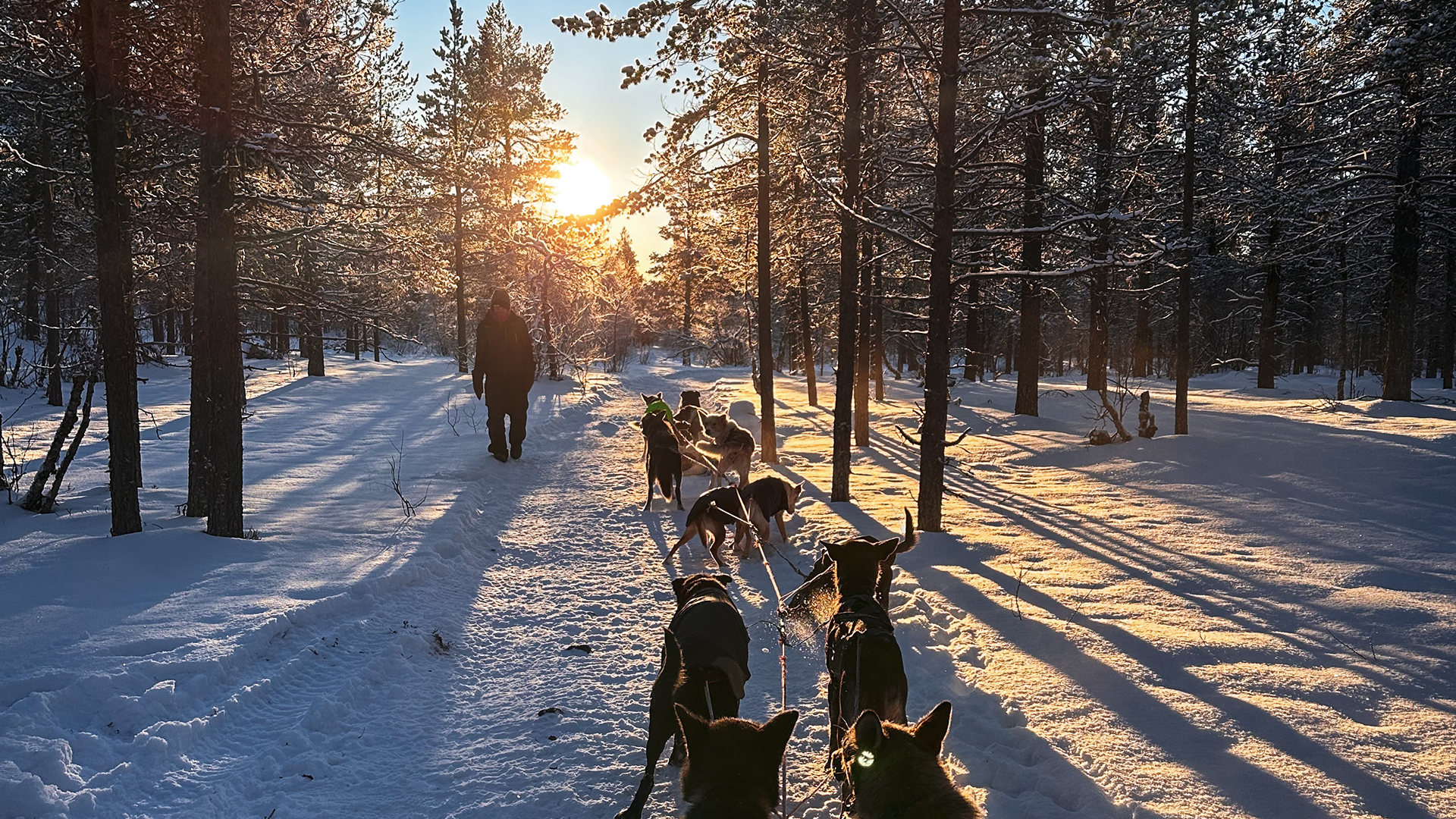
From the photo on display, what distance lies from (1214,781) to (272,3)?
40.4 feet

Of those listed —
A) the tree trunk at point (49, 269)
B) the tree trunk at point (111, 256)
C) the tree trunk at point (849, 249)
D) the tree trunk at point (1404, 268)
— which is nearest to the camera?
the tree trunk at point (111, 256)

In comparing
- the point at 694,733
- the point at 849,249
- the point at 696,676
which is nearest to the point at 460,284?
the point at 849,249

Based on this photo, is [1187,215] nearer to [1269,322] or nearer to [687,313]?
[1269,322]

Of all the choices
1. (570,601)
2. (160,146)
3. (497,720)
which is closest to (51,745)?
(497,720)

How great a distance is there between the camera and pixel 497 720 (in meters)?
4.35

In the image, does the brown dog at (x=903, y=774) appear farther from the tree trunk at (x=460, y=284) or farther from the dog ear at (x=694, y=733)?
the tree trunk at (x=460, y=284)

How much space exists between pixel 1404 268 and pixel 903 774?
76.9 feet

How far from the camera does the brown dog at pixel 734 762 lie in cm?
237

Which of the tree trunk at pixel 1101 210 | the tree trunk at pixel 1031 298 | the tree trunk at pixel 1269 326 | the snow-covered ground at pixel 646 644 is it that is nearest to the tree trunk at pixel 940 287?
the snow-covered ground at pixel 646 644

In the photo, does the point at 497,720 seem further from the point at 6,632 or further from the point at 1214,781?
the point at 1214,781

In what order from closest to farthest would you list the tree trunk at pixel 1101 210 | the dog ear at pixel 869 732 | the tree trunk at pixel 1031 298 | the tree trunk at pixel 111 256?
the dog ear at pixel 869 732 < the tree trunk at pixel 111 256 < the tree trunk at pixel 1101 210 < the tree trunk at pixel 1031 298

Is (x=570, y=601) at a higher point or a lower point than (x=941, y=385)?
lower

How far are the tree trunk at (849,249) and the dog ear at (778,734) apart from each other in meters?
7.84

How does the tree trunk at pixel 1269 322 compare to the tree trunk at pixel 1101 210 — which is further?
the tree trunk at pixel 1269 322
